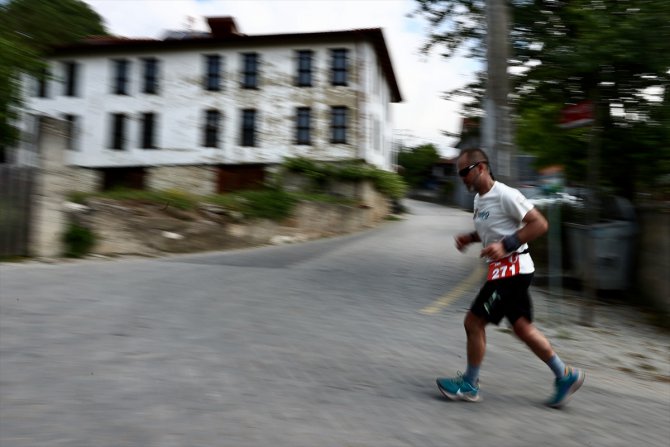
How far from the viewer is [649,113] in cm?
845

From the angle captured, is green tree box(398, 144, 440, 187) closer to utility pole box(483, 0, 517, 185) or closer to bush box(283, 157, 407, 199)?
bush box(283, 157, 407, 199)

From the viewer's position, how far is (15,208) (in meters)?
9.55

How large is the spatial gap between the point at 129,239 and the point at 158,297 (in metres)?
5.40


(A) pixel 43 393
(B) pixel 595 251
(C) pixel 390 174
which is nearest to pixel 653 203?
(B) pixel 595 251

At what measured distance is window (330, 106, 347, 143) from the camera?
24.4 metres

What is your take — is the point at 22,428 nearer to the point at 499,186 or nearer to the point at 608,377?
the point at 499,186

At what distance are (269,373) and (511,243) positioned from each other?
2.03m

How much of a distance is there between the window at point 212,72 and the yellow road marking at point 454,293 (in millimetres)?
18614

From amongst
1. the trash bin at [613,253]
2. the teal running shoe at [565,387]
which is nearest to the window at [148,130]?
the trash bin at [613,253]

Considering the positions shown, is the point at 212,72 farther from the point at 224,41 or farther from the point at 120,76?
the point at 120,76

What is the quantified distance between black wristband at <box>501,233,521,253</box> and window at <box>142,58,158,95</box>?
84.1 feet

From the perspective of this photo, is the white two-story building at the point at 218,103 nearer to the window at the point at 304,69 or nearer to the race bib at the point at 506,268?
the window at the point at 304,69

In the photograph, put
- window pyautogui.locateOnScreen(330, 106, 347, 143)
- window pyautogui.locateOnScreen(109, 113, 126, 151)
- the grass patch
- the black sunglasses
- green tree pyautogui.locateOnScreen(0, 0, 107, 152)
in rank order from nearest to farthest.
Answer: the black sunglasses
green tree pyautogui.locateOnScreen(0, 0, 107, 152)
the grass patch
window pyautogui.locateOnScreen(330, 106, 347, 143)
window pyautogui.locateOnScreen(109, 113, 126, 151)

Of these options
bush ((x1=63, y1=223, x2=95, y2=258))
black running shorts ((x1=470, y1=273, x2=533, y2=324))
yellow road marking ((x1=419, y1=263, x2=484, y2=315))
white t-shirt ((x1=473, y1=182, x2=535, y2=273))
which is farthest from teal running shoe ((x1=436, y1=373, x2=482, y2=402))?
bush ((x1=63, y1=223, x2=95, y2=258))
